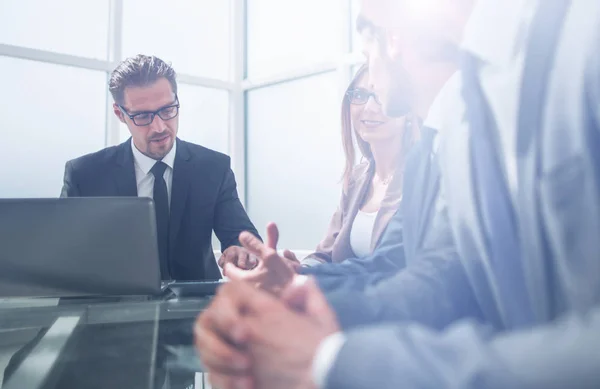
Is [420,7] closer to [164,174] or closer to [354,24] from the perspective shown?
[354,24]

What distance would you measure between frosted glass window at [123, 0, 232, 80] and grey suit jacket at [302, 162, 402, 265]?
2.61 feet

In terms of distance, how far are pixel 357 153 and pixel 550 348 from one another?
Result: 0.77 m

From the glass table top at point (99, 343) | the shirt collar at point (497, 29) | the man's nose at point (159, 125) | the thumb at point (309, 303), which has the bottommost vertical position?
the glass table top at point (99, 343)

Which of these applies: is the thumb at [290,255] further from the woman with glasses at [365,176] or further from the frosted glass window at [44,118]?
the frosted glass window at [44,118]

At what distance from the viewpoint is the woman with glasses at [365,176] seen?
1044 mm

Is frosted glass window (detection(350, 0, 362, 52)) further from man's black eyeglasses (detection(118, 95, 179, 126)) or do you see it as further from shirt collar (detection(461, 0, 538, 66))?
man's black eyeglasses (detection(118, 95, 179, 126))

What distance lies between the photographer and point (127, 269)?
125 centimetres

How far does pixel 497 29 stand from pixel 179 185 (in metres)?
1.27

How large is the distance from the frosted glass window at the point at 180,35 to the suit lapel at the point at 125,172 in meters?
0.35

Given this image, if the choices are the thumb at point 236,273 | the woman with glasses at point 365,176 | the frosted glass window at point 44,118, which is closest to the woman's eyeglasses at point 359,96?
the woman with glasses at point 365,176

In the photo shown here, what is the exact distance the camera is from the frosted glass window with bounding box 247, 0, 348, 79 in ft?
4.47


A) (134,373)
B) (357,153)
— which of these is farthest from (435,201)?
(134,373)

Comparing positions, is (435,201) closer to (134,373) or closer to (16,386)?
(134,373)

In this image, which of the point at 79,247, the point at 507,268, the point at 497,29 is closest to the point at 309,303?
the point at 507,268
